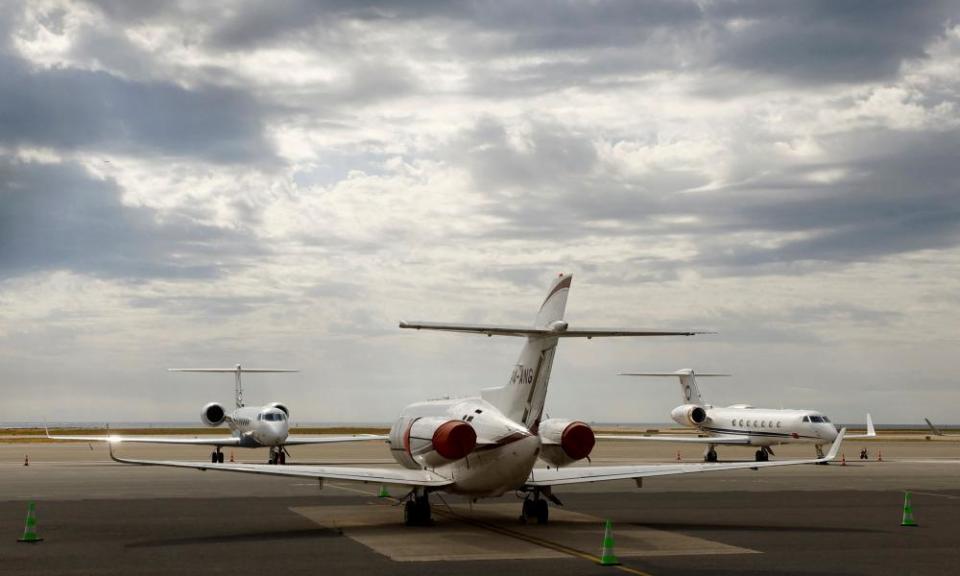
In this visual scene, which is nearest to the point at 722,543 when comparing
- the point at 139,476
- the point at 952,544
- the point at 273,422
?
the point at 952,544

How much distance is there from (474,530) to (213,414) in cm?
3149

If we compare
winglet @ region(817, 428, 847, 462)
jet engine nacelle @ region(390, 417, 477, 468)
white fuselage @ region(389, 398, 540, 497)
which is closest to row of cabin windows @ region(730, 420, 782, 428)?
winglet @ region(817, 428, 847, 462)

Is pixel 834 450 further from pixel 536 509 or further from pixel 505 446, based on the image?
pixel 505 446

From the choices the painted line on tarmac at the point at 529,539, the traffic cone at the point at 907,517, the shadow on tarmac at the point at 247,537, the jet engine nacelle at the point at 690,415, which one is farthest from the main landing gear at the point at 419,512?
the jet engine nacelle at the point at 690,415

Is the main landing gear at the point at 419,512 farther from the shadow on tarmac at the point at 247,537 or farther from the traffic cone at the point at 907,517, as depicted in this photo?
the traffic cone at the point at 907,517

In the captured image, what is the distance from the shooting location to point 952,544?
18062 millimetres

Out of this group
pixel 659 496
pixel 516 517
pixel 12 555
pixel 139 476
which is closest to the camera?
pixel 12 555

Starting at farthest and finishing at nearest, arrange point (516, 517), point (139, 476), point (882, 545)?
point (139, 476) < point (516, 517) < point (882, 545)

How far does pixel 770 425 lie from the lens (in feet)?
165

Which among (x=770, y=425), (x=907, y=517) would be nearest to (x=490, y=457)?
(x=907, y=517)

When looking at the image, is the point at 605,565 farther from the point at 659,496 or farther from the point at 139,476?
the point at 139,476

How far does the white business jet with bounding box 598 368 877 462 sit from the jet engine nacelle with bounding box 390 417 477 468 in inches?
839

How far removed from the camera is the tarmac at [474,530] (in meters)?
15.4

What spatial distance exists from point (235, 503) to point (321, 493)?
387 centimetres
